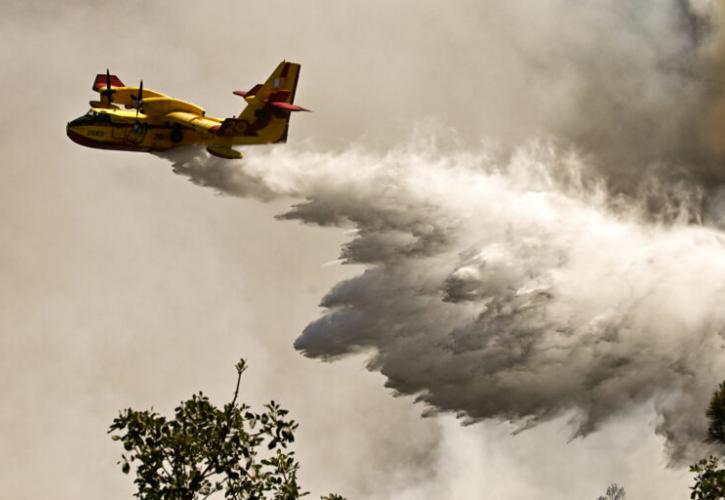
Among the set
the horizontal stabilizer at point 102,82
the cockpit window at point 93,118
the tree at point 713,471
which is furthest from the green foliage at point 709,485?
the horizontal stabilizer at point 102,82

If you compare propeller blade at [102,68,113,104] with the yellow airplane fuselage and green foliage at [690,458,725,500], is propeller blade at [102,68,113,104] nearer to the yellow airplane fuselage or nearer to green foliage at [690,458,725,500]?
the yellow airplane fuselage

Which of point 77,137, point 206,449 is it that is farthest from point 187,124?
point 206,449

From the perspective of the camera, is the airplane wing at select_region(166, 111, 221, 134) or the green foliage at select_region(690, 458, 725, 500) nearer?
the green foliage at select_region(690, 458, 725, 500)

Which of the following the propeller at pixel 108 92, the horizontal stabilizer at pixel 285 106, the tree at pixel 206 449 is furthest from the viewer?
the propeller at pixel 108 92

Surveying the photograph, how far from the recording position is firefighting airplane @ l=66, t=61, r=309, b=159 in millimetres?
79062

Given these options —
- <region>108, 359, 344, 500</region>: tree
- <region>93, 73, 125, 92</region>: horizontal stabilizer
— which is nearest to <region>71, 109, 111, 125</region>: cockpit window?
<region>93, 73, 125, 92</region>: horizontal stabilizer

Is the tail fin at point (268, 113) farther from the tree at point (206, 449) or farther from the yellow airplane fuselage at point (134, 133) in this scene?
the tree at point (206, 449)

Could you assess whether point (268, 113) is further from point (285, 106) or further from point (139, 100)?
point (139, 100)

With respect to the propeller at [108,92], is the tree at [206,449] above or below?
below

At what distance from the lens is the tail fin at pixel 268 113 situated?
79438 millimetres

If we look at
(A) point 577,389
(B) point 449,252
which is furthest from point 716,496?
(B) point 449,252

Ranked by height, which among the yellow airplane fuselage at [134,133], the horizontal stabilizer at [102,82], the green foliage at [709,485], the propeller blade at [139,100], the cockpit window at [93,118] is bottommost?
the green foliage at [709,485]

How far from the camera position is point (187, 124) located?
260 ft

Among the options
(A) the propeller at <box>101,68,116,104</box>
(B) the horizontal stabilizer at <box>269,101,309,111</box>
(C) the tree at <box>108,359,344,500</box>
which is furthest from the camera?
(A) the propeller at <box>101,68,116,104</box>
